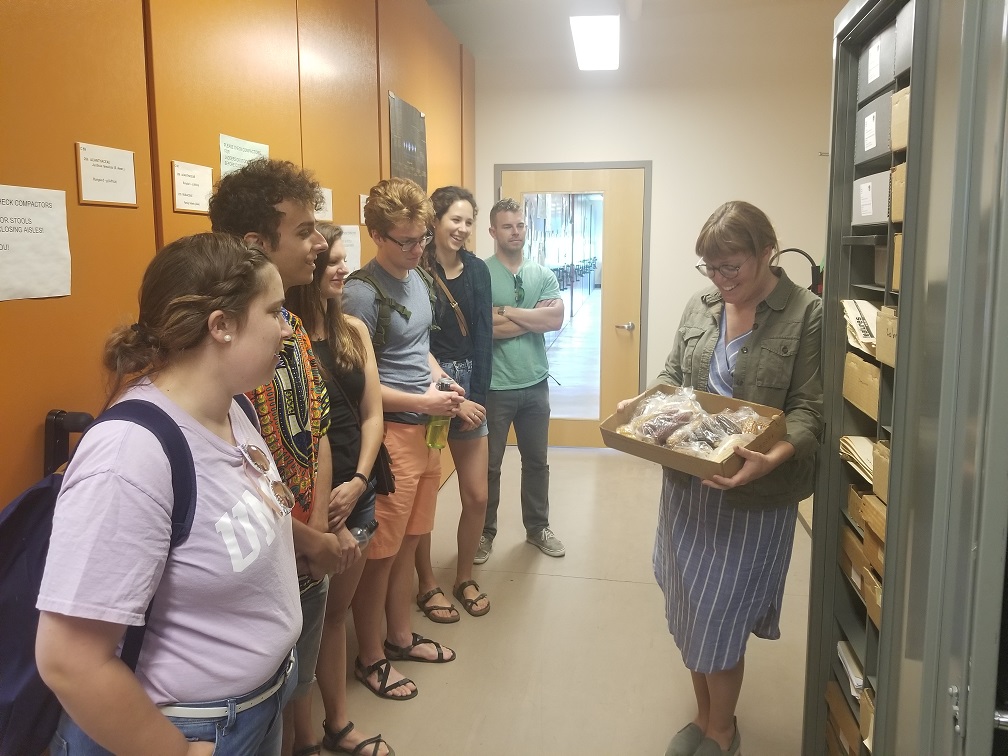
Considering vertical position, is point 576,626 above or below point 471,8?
below

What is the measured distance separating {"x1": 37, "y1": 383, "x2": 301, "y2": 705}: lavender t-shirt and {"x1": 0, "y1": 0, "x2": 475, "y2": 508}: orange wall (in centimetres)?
29

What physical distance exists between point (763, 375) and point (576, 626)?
1.52 meters

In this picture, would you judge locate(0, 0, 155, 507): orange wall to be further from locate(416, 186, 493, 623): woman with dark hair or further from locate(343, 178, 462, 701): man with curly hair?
locate(416, 186, 493, 623): woman with dark hair

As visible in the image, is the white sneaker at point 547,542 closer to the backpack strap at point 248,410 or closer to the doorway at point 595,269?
the doorway at point 595,269

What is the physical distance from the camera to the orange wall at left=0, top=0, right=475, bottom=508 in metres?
1.41

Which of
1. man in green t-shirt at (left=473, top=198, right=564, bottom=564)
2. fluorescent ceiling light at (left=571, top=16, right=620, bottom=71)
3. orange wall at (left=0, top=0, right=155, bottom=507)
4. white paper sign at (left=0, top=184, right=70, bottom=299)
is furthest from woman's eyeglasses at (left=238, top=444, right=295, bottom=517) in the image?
fluorescent ceiling light at (left=571, top=16, right=620, bottom=71)

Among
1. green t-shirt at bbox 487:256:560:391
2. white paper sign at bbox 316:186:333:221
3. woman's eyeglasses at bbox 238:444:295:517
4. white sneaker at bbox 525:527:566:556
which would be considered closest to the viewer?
woman's eyeglasses at bbox 238:444:295:517

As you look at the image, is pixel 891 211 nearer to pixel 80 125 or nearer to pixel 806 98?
pixel 80 125

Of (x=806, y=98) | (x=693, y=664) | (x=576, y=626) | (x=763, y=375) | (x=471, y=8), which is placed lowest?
(x=576, y=626)

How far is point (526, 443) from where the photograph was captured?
3.57 m

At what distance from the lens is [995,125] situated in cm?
84

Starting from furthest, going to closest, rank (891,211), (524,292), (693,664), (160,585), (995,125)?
(524,292)
(693,664)
(891,211)
(160,585)
(995,125)

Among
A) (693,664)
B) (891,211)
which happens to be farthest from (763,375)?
(693,664)

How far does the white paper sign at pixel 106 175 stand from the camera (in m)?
1.56
